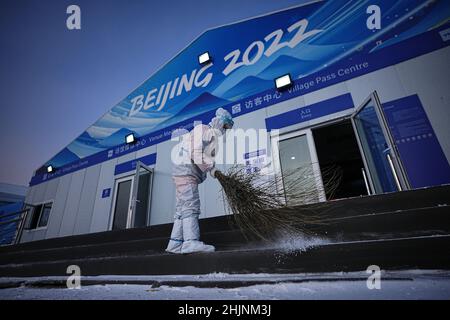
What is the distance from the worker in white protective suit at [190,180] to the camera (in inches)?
68.2

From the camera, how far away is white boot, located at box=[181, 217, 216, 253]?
1582 mm

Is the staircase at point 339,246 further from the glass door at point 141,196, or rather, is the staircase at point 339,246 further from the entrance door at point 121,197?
the entrance door at point 121,197

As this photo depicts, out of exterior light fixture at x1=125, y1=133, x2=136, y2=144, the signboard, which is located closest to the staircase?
the signboard

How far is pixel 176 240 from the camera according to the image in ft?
5.86

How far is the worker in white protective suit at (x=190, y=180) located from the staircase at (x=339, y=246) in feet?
0.55

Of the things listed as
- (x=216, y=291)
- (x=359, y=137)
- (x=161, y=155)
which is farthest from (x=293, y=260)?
(x=161, y=155)

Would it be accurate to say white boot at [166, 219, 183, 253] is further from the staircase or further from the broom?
the broom

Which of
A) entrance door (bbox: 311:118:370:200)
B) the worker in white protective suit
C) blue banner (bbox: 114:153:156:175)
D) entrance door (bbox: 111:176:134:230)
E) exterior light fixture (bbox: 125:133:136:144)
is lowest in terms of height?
the worker in white protective suit

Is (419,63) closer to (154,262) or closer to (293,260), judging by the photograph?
(293,260)

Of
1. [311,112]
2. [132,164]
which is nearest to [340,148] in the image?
[311,112]

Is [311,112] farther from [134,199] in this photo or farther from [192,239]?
[134,199]

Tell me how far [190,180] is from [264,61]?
338 cm

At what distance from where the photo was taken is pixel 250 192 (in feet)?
5.67

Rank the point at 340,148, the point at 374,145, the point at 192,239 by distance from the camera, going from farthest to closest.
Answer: the point at 340,148
the point at 374,145
the point at 192,239
